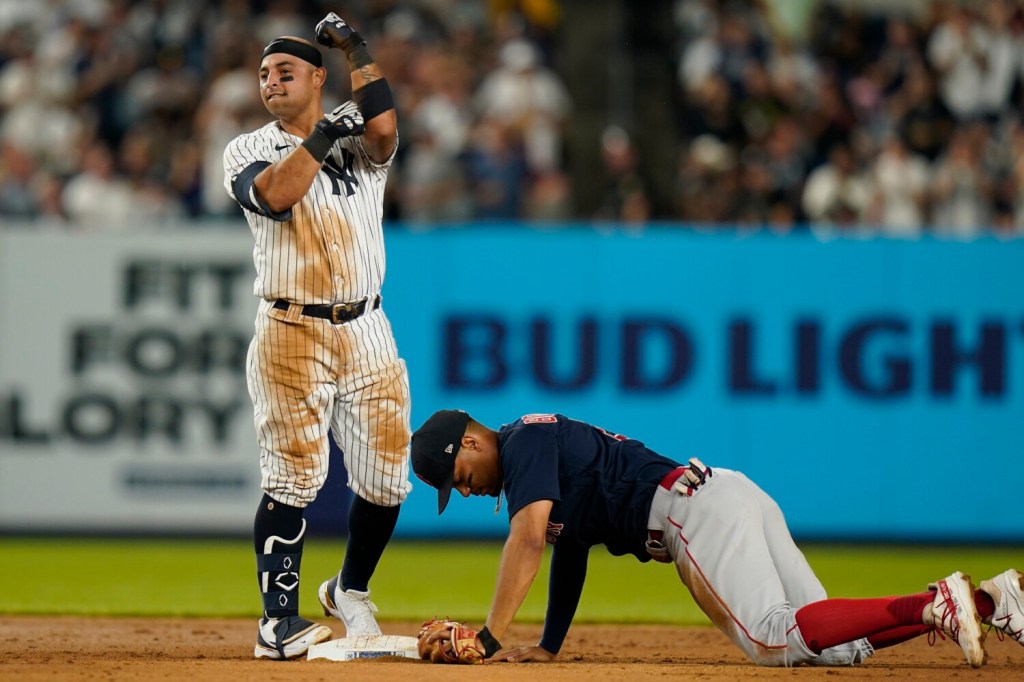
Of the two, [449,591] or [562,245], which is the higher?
[562,245]

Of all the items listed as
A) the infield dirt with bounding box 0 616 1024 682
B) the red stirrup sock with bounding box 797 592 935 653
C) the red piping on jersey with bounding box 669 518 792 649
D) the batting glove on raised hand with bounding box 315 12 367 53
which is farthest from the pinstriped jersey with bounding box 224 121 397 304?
the red stirrup sock with bounding box 797 592 935 653

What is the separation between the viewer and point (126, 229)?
11.4 meters

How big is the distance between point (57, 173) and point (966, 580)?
10.1 metres

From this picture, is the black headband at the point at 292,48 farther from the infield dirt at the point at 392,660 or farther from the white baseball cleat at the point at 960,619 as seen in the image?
the white baseball cleat at the point at 960,619

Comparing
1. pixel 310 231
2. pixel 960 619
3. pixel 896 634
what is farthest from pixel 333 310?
pixel 960 619

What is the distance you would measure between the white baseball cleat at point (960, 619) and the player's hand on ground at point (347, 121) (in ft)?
9.07

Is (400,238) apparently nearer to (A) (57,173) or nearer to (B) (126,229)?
(B) (126,229)

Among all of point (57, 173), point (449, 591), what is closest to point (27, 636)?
point (449, 591)

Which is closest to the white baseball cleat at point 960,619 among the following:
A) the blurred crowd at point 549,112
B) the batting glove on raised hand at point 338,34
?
the batting glove on raised hand at point 338,34

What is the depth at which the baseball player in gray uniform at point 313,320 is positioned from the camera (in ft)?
19.6

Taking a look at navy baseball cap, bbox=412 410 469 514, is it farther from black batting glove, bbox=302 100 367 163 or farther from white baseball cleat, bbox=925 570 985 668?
white baseball cleat, bbox=925 570 985 668

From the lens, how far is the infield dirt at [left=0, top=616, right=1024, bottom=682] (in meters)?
5.37

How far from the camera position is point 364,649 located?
5.98 metres

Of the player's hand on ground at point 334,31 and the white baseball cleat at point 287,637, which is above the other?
the player's hand on ground at point 334,31
